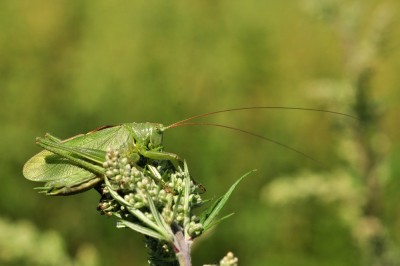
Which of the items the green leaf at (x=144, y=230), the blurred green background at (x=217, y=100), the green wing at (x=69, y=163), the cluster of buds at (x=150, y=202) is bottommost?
the green leaf at (x=144, y=230)

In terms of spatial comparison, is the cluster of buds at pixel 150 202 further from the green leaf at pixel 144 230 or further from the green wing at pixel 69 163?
the green wing at pixel 69 163

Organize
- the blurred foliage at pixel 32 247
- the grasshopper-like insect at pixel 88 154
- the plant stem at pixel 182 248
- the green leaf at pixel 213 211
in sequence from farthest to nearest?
the blurred foliage at pixel 32 247 → the grasshopper-like insect at pixel 88 154 → the green leaf at pixel 213 211 → the plant stem at pixel 182 248

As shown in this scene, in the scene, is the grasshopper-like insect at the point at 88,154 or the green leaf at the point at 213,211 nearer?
the green leaf at the point at 213,211

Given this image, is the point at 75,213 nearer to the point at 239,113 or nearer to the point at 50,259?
the point at 239,113

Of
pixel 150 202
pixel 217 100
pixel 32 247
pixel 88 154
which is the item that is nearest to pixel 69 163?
pixel 88 154

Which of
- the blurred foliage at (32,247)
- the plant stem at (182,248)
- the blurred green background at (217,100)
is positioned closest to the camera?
the plant stem at (182,248)

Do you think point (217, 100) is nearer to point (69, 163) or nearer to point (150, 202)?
point (69, 163)

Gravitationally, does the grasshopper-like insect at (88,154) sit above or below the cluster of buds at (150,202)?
above

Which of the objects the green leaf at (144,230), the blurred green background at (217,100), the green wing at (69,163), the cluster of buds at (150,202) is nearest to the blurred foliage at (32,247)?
the blurred green background at (217,100)
